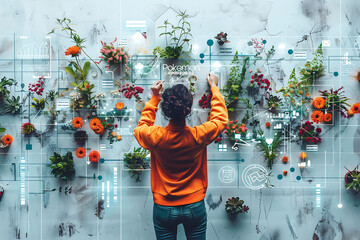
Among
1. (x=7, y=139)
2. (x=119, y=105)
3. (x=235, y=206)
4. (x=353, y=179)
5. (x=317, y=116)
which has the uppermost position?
(x=119, y=105)

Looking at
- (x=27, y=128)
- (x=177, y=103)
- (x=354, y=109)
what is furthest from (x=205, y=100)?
(x=27, y=128)

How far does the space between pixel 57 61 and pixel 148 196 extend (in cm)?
178

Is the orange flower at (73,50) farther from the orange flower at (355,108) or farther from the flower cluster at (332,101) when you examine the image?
the orange flower at (355,108)

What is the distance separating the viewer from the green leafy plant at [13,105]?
2.87m

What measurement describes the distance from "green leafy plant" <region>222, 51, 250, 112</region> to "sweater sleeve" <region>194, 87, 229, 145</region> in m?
0.50

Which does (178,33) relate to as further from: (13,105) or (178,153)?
(13,105)

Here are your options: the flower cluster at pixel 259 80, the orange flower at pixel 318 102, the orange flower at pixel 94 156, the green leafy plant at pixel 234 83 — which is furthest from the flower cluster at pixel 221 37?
the orange flower at pixel 94 156

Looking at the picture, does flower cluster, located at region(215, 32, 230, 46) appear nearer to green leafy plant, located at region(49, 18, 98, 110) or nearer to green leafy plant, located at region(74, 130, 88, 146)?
green leafy plant, located at region(49, 18, 98, 110)

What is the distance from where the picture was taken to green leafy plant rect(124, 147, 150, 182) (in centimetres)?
286

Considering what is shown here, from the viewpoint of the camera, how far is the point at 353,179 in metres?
2.85

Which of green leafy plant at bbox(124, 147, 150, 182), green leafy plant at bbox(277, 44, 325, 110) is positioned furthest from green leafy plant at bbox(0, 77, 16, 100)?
green leafy plant at bbox(277, 44, 325, 110)

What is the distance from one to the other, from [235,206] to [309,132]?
3.69ft

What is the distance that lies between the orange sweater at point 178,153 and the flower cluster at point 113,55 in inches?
32.0

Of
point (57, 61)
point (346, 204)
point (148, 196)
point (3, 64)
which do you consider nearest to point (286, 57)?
point (346, 204)
